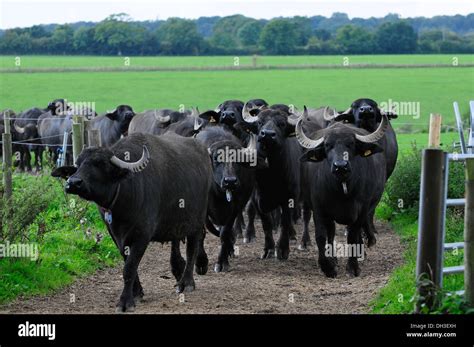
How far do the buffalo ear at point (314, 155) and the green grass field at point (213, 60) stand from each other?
68.5 m

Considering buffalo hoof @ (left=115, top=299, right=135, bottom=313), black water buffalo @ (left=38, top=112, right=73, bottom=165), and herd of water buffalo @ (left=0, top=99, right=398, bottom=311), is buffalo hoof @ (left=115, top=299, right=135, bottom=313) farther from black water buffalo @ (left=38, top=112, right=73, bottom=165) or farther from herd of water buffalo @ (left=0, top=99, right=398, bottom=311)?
black water buffalo @ (left=38, top=112, right=73, bottom=165)

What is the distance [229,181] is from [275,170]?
1.88 meters

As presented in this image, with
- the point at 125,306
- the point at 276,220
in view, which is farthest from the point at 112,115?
the point at 125,306

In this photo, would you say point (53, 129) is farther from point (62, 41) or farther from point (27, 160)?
point (62, 41)

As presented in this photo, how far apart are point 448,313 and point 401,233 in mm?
8275

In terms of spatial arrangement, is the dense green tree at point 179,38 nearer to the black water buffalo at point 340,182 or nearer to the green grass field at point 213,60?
the green grass field at point 213,60

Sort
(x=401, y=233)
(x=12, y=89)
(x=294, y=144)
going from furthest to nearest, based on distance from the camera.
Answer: (x=12, y=89)
(x=401, y=233)
(x=294, y=144)

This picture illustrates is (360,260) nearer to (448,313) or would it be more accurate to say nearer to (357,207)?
(357,207)

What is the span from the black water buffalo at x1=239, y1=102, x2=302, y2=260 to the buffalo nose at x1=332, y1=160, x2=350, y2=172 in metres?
2.10

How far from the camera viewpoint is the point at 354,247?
12.5 metres

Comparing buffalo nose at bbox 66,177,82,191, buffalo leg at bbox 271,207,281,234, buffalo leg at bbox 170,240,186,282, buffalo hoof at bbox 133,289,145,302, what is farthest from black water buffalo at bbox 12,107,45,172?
buffalo nose at bbox 66,177,82,191

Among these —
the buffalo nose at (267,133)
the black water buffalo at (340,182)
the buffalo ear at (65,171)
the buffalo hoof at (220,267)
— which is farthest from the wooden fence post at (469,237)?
the buffalo nose at (267,133)

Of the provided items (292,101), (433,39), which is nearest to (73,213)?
(292,101)
